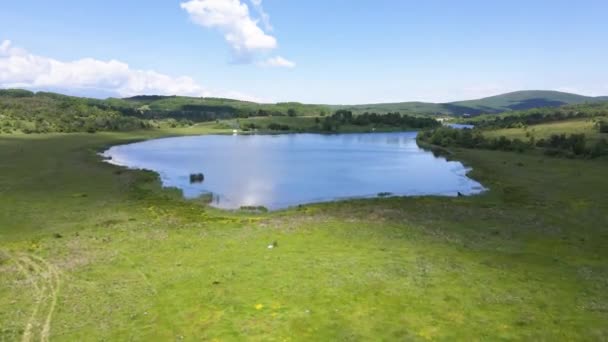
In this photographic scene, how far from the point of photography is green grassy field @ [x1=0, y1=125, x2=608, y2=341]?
1945 centimetres

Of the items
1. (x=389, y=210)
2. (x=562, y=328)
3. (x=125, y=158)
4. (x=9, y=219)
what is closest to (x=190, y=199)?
(x=9, y=219)

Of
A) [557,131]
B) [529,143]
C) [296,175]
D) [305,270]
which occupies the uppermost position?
[557,131]

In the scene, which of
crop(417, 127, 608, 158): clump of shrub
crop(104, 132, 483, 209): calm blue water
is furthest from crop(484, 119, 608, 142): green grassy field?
crop(104, 132, 483, 209): calm blue water

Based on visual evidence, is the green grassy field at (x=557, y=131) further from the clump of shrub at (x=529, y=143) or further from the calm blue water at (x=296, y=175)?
the calm blue water at (x=296, y=175)

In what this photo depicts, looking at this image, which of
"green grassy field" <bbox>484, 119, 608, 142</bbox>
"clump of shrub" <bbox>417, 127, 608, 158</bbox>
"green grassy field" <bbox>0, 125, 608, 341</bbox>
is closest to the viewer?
"green grassy field" <bbox>0, 125, 608, 341</bbox>

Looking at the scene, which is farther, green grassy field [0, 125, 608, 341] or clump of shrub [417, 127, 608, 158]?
clump of shrub [417, 127, 608, 158]

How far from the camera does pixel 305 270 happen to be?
89.1 feet

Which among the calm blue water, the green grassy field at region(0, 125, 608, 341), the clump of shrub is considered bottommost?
the calm blue water

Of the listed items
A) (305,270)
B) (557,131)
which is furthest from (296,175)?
(557,131)

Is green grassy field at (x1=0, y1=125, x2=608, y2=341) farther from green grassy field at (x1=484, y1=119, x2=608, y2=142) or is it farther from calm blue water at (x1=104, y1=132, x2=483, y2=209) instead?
green grassy field at (x1=484, y1=119, x2=608, y2=142)

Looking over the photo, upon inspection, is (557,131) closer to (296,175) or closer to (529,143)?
(529,143)

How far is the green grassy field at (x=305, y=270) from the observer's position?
1945cm

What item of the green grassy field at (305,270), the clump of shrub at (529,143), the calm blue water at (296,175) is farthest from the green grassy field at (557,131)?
the green grassy field at (305,270)

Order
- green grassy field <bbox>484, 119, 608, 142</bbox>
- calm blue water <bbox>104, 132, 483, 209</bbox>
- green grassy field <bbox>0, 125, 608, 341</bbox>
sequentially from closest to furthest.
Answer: green grassy field <bbox>0, 125, 608, 341</bbox>
calm blue water <bbox>104, 132, 483, 209</bbox>
green grassy field <bbox>484, 119, 608, 142</bbox>
